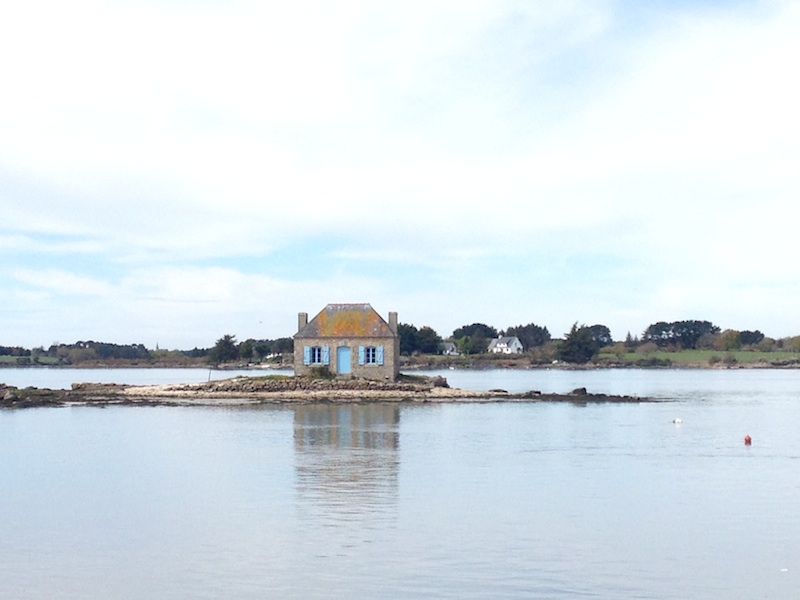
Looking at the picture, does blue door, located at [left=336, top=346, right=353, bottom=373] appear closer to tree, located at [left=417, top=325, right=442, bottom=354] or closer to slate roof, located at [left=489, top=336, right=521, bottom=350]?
tree, located at [left=417, top=325, right=442, bottom=354]

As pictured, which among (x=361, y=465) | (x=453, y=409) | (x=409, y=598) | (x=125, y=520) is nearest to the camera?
(x=409, y=598)

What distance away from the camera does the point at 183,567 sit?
44.7 ft

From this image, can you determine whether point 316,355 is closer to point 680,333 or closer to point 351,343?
point 351,343

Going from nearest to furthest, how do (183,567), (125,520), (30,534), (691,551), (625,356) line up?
(183,567), (691,551), (30,534), (125,520), (625,356)

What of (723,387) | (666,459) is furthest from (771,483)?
(723,387)

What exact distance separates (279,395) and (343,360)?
12.4 ft

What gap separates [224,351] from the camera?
4402 inches

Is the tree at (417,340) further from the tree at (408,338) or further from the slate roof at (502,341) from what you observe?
the slate roof at (502,341)

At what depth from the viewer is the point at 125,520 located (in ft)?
56.2

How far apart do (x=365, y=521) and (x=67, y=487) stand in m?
7.99

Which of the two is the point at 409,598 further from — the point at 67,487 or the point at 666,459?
the point at 666,459

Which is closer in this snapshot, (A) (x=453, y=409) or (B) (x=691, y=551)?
(B) (x=691, y=551)

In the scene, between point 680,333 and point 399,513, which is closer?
point 399,513

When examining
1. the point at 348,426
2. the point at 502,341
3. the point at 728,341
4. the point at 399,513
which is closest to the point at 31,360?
the point at 502,341
